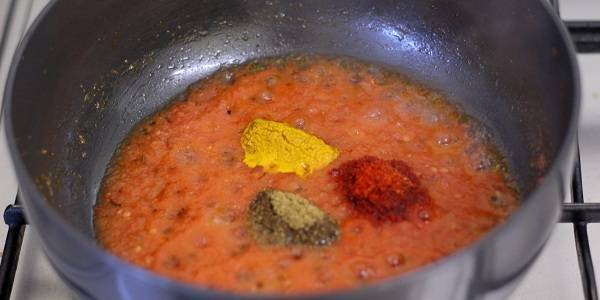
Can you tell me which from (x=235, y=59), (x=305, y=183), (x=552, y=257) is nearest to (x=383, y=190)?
(x=305, y=183)

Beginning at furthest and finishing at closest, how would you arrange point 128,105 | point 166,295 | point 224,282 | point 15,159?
1. point 128,105
2. point 224,282
3. point 15,159
4. point 166,295

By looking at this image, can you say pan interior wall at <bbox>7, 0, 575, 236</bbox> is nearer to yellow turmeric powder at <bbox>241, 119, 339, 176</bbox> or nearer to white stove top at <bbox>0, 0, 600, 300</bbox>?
white stove top at <bbox>0, 0, 600, 300</bbox>

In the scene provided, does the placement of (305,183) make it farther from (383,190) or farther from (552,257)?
(552,257)

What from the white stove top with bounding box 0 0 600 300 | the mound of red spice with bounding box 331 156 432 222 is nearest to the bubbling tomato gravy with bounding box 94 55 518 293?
the mound of red spice with bounding box 331 156 432 222

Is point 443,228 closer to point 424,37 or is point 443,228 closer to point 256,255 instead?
point 256,255

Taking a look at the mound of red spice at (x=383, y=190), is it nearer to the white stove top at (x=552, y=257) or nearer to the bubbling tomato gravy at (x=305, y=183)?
the bubbling tomato gravy at (x=305, y=183)

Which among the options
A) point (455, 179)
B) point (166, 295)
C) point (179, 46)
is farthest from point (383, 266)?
point (179, 46)

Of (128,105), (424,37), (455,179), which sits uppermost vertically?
(424,37)
